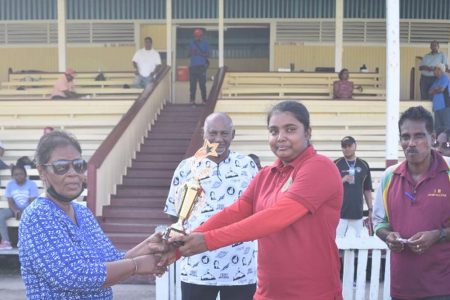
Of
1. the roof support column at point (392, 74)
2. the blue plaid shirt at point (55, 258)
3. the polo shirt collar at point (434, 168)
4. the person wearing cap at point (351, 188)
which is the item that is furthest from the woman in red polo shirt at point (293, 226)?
the roof support column at point (392, 74)

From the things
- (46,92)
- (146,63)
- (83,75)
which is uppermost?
(146,63)

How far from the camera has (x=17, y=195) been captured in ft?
33.6

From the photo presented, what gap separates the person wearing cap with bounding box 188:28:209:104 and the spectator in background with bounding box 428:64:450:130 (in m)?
4.46

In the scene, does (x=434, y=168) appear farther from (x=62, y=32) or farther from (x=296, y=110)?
(x=62, y=32)

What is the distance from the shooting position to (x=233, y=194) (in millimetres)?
4930

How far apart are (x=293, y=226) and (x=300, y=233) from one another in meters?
0.05

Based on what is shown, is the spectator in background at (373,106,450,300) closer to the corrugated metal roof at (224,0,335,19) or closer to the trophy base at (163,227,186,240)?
the trophy base at (163,227,186,240)

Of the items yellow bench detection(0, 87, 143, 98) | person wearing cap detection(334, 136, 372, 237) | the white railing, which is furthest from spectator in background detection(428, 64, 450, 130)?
the white railing

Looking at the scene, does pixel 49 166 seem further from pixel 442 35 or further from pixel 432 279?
pixel 442 35

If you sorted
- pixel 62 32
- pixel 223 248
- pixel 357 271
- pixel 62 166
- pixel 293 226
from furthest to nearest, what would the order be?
pixel 62 32 < pixel 357 271 < pixel 223 248 < pixel 293 226 < pixel 62 166

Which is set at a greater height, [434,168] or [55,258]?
[434,168]

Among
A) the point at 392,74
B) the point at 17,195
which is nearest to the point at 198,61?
the point at 392,74

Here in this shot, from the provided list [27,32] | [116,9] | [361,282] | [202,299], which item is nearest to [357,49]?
[116,9]

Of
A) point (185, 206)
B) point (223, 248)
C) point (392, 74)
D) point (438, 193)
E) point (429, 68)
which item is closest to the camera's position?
point (185, 206)
